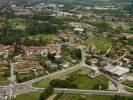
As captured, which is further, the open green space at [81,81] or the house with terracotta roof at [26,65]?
the house with terracotta roof at [26,65]

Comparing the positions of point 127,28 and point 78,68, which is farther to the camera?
point 127,28

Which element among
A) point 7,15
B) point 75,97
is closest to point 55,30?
point 7,15

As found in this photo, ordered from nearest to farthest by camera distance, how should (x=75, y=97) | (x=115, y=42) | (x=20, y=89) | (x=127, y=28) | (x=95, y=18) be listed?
(x=75, y=97), (x=20, y=89), (x=115, y=42), (x=127, y=28), (x=95, y=18)

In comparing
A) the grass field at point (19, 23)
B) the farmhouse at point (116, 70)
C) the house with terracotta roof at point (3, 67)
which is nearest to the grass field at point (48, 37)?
the grass field at point (19, 23)

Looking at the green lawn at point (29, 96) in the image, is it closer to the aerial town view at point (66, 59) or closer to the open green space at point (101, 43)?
the aerial town view at point (66, 59)

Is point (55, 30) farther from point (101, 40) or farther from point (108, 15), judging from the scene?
point (108, 15)

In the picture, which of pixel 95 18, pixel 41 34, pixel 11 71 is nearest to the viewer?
pixel 11 71

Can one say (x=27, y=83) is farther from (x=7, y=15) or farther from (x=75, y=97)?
(x=7, y=15)

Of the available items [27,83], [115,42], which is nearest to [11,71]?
[27,83]
